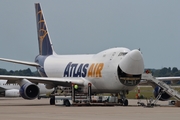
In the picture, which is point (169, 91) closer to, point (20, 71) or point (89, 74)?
point (89, 74)

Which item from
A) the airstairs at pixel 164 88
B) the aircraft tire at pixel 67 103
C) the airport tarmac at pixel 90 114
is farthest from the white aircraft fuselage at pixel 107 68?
the airport tarmac at pixel 90 114

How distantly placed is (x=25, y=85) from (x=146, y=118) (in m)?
18.3

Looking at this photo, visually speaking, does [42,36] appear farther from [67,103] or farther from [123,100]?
[123,100]

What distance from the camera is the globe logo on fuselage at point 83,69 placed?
142 ft

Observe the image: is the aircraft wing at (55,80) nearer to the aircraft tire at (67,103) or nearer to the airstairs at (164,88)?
the aircraft tire at (67,103)

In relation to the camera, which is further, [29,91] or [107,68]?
[29,91]

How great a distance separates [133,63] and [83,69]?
22.1 ft

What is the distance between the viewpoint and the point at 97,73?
43.1 meters

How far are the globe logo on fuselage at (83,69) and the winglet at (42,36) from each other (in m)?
7.22

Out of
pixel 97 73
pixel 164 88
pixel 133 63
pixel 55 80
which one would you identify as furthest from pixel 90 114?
pixel 55 80

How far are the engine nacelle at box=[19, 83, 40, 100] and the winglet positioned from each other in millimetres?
11847

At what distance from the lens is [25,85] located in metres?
42.4

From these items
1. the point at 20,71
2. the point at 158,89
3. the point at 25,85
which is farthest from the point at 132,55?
the point at 20,71

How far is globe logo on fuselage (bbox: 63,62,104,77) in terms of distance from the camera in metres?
43.2
